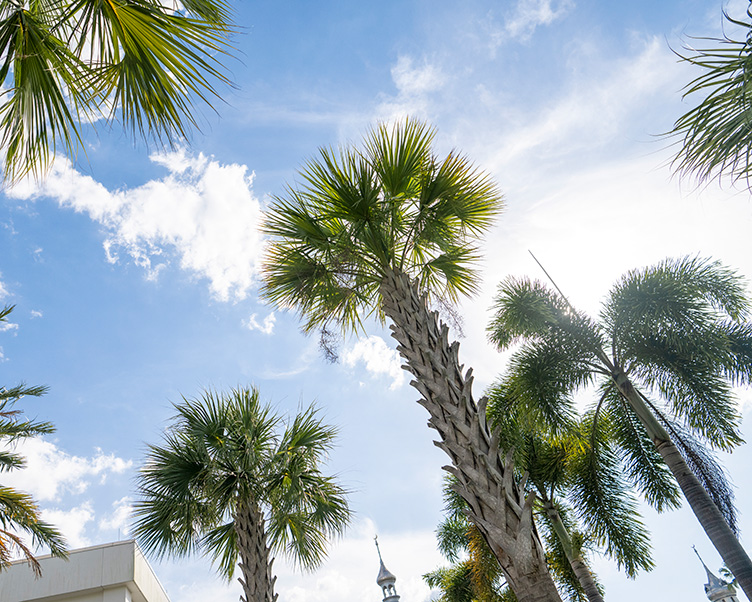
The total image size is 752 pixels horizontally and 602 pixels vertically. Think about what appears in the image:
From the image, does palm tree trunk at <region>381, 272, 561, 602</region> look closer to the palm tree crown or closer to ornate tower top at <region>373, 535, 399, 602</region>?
the palm tree crown

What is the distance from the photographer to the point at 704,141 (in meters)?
3.94

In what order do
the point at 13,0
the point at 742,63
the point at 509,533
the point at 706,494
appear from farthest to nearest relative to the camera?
the point at 706,494 < the point at 509,533 < the point at 742,63 < the point at 13,0

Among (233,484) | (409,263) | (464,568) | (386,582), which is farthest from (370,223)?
(386,582)

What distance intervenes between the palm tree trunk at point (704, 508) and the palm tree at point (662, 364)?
0.02 meters

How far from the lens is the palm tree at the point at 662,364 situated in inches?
411

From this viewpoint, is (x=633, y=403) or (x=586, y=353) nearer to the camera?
(x=633, y=403)

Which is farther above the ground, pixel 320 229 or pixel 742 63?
pixel 320 229

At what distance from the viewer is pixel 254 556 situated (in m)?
9.50

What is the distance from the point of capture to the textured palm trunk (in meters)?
9.20

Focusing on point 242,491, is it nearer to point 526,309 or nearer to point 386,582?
point 526,309

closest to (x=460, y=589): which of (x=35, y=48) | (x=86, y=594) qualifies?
(x=86, y=594)

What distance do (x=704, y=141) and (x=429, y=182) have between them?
14.6 feet

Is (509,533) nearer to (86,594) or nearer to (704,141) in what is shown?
(704,141)

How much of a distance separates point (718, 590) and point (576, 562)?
4197 centimetres
